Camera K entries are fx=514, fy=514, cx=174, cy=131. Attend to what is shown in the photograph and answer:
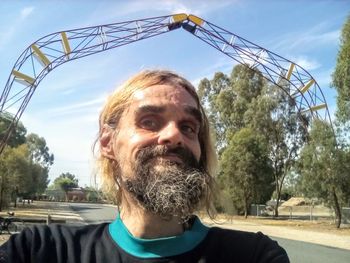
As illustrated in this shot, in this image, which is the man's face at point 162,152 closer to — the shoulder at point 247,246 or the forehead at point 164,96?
the forehead at point 164,96

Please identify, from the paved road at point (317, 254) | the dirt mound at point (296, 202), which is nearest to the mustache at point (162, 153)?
the paved road at point (317, 254)

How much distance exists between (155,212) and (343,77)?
94.6 ft

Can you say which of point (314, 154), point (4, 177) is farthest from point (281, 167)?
point (4, 177)

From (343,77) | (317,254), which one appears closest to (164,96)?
(317,254)

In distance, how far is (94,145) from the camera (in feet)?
6.86

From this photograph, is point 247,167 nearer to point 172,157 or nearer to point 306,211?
point 306,211

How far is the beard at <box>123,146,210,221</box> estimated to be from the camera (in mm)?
1563

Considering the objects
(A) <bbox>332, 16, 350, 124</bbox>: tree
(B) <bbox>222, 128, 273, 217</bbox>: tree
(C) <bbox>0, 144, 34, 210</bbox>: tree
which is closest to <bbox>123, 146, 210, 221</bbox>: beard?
(A) <bbox>332, 16, 350, 124</bbox>: tree

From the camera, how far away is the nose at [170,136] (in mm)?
1611

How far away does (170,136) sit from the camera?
1.62 meters

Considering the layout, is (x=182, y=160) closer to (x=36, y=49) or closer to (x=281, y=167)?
(x=36, y=49)

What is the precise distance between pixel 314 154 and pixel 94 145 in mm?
30700

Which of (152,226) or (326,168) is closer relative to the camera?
(152,226)

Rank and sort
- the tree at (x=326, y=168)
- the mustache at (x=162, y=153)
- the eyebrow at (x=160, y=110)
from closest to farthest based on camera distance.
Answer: the mustache at (x=162, y=153) → the eyebrow at (x=160, y=110) → the tree at (x=326, y=168)
